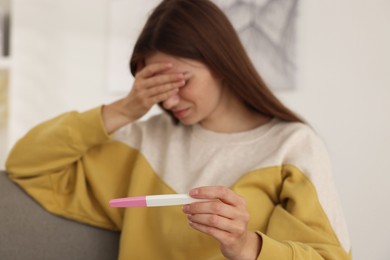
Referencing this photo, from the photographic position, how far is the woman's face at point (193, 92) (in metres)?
0.86

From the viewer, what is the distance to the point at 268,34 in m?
1.59

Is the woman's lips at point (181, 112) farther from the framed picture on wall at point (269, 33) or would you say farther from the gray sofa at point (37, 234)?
the framed picture on wall at point (269, 33)

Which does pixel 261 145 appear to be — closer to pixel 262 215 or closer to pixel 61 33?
pixel 262 215

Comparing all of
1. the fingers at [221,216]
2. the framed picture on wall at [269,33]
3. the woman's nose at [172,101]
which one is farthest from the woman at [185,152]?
the framed picture on wall at [269,33]

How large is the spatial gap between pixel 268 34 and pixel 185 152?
0.80 meters

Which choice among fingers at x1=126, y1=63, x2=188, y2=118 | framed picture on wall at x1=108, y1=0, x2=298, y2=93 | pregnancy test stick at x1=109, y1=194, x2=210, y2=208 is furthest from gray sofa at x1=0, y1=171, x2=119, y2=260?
framed picture on wall at x1=108, y1=0, x2=298, y2=93

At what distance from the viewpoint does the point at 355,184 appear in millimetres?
1529

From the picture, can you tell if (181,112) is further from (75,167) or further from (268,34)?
(268,34)

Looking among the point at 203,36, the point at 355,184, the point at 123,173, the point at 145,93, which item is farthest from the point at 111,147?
the point at 355,184

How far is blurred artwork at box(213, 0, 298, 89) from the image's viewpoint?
1567 millimetres

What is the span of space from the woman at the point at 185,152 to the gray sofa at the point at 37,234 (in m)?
0.02

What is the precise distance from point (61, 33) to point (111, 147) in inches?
35.0

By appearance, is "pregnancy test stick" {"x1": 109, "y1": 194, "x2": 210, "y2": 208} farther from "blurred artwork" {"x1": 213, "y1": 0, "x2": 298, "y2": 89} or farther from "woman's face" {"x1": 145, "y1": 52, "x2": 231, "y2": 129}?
"blurred artwork" {"x1": 213, "y1": 0, "x2": 298, "y2": 89}

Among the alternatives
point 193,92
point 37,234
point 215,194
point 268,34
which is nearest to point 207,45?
point 193,92
